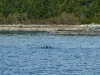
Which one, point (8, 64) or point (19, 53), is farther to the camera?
point (19, 53)

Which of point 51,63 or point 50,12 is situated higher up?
point 51,63

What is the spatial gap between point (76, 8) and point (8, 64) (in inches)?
2944

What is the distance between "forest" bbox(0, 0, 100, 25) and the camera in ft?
356

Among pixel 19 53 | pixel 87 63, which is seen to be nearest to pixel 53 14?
pixel 19 53

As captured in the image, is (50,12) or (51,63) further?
(50,12)

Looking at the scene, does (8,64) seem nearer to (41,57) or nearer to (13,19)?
(41,57)

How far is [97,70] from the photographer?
1368 inches

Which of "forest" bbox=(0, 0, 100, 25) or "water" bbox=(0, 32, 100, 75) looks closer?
"water" bbox=(0, 32, 100, 75)

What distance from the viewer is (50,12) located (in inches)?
4429

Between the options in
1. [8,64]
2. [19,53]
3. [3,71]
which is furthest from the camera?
[19,53]

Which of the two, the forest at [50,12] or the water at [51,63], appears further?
the forest at [50,12]

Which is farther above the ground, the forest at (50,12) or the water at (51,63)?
the water at (51,63)

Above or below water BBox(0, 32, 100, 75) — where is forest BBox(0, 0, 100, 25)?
below

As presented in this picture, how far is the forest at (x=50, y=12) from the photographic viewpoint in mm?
108438
